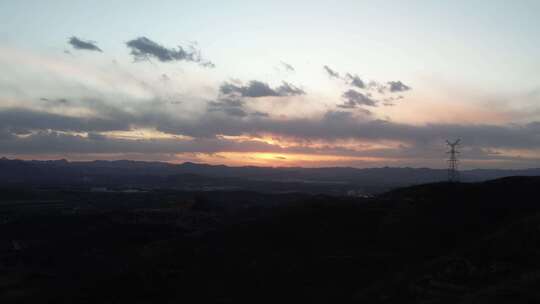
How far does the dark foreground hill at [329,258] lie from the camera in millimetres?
27312

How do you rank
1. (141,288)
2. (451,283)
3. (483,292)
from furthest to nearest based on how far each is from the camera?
1. (141,288)
2. (451,283)
3. (483,292)

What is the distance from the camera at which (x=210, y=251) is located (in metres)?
43.1

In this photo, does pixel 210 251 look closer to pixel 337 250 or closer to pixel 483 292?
pixel 337 250

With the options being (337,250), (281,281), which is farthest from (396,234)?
(281,281)

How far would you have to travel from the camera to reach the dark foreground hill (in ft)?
89.6

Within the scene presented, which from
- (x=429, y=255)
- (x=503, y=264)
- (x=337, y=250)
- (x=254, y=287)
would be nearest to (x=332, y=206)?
(x=337, y=250)

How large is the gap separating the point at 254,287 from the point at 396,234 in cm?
1545

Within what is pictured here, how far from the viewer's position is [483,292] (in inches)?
877

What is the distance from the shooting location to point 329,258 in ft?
122

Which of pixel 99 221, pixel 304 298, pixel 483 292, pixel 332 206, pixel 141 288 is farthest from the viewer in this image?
pixel 99 221

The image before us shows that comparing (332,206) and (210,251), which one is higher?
(332,206)

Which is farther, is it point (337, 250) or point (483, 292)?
point (337, 250)

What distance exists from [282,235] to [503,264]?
21920 millimetres

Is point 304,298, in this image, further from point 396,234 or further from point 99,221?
point 99,221
